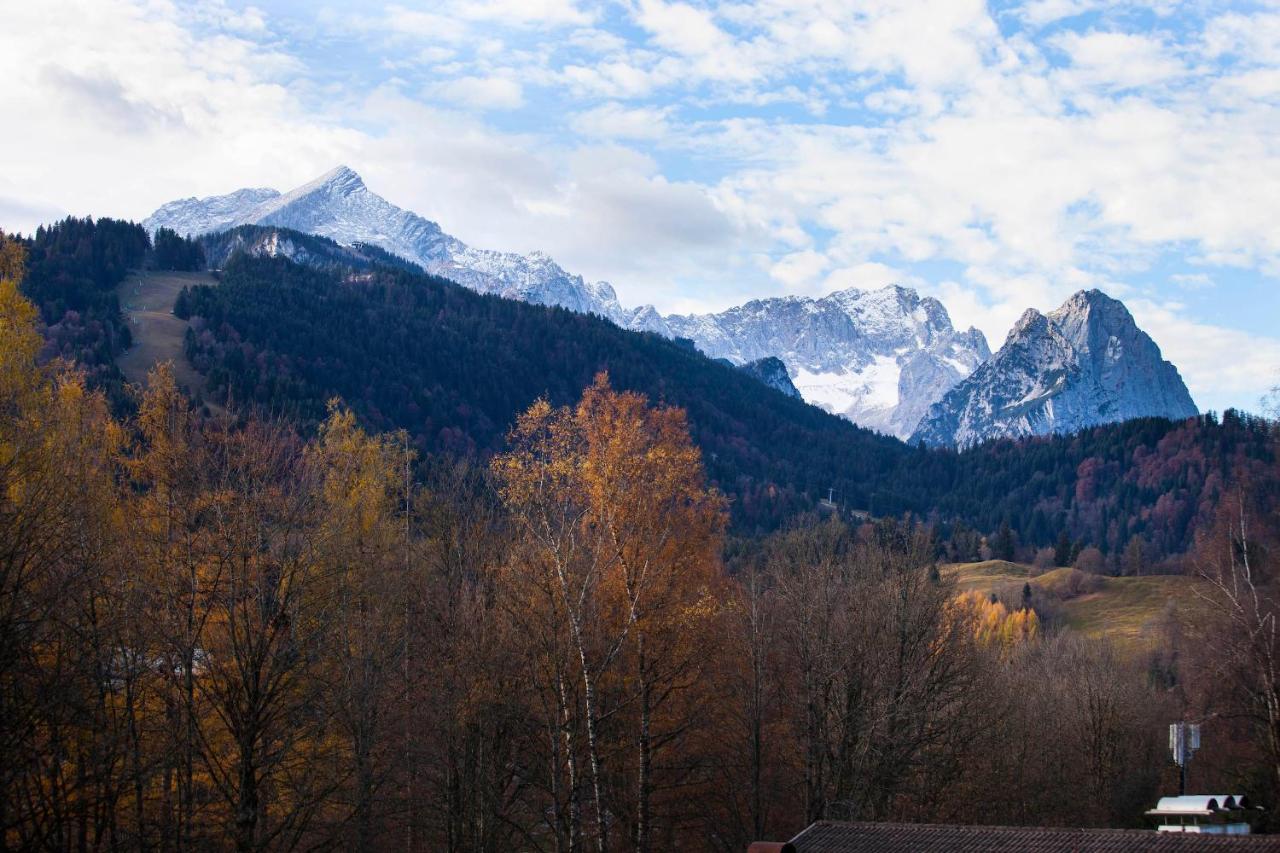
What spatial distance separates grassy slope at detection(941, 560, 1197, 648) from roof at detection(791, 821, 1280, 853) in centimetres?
11783

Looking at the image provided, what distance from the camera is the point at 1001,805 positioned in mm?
53812

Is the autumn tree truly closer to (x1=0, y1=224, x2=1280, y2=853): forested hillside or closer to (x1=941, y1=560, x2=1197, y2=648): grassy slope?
(x1=0, y1=224, x2=1280, y2=853): forested hillside

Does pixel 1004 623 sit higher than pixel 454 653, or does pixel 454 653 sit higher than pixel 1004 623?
pixel 454 653

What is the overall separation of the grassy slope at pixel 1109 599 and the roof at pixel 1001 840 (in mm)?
117831

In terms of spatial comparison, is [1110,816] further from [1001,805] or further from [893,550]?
[893,550]

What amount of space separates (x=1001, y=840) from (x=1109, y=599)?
153 m

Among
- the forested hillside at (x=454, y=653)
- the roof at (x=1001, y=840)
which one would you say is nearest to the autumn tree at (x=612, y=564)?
the forested hillside at (x=454, y=653)

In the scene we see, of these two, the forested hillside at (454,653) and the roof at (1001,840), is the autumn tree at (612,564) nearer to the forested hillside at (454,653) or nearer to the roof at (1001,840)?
the forested hillside at (454,653)

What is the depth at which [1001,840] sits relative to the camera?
1247 inches

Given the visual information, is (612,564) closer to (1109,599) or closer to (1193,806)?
(1193,806)

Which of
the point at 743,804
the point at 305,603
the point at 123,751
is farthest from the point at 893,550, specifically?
the point at 123,751

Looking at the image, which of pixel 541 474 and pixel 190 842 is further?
pixel 541 474

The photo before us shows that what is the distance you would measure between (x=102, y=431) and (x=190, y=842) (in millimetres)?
18387

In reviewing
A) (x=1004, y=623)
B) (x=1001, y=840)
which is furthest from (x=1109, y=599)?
(x=1001, y=840)
